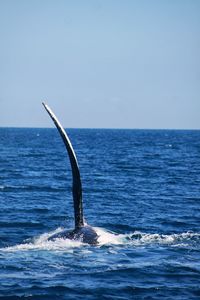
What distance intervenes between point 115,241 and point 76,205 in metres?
2.55

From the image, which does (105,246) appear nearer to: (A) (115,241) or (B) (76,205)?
(A) (115,241)

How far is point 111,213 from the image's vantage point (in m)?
27.8

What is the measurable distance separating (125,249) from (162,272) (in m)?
2.65

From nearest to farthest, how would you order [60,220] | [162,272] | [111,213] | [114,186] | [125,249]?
[162,272], [125,249], [60,220], [111,213], [114,186]

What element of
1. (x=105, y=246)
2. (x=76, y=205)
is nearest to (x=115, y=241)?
(x=105, y=246)

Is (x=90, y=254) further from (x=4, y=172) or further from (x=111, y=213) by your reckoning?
(x=4, y=172)

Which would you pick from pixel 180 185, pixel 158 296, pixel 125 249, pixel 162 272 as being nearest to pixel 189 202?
pixel 180 185

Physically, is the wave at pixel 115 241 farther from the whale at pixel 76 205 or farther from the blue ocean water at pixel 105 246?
the whale at pixel 76 205

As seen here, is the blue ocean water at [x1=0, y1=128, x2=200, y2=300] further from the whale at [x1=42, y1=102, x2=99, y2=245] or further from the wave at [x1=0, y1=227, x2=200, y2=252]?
the whale at [x1=42, y1=102, x2=99, y2=245]

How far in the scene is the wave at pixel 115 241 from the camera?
53.5 feet

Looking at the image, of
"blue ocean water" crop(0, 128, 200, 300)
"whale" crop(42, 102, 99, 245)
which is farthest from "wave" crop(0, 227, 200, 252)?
"whale" crop(42, 102, 99, 245)

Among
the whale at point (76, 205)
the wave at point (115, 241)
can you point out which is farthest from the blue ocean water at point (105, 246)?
the whale at point (76, 205)

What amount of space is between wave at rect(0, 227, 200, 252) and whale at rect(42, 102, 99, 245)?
0.17 meters

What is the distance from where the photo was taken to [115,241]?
706 inches
